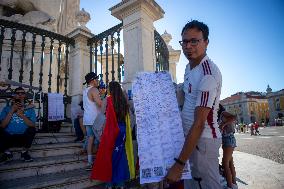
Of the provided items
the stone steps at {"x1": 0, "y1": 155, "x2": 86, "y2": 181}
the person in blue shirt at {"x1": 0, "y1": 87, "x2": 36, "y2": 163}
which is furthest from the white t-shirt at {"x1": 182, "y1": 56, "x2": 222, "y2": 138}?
the person in blue shirt at {"x1": 0, "y1": 87, "x2": 36, "y2": 163}

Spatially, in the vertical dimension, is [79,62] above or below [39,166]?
above

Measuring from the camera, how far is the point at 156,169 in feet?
5.75

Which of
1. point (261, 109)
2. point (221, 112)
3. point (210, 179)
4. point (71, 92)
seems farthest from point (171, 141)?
point (261, 109)

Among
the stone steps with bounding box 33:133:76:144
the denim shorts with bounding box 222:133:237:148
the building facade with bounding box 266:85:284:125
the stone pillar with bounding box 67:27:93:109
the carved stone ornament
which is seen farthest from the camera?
the building facade with bounding box 266:85:284:125

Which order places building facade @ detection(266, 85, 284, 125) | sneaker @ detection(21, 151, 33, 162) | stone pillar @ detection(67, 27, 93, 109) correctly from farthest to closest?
building facade @ detection(266, 85, 284, 125)
stone pillar @ detection(67, 27, 93, 109)
sneaker @ detection(21, 151, 33, 162)

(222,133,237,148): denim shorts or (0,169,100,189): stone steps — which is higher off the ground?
(222,133,237,148): denim shorts

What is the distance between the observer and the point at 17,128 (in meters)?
4.33

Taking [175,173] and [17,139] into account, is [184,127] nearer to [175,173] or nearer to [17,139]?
[175,173]

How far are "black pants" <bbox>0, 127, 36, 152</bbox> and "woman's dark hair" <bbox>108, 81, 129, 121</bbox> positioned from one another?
179 cm

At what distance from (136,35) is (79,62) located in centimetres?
243

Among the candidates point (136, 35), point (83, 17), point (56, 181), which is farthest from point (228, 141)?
point (83, 17)

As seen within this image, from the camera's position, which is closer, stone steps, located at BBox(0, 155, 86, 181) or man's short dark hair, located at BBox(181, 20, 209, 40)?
man's short dark hair, located at BBox(181, 20, 209, 40)

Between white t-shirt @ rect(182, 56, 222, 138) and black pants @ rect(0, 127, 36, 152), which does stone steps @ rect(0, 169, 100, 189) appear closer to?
black pants @ rect(0, 127, 36, 152)

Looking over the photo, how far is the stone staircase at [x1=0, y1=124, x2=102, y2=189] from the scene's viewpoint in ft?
11.3
